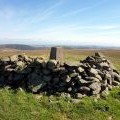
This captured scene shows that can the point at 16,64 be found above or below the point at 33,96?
above

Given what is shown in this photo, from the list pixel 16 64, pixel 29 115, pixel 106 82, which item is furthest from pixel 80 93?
A: pixel 16 64

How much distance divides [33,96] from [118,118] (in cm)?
565

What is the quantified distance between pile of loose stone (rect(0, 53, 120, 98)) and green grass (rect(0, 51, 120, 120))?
38.9 inches

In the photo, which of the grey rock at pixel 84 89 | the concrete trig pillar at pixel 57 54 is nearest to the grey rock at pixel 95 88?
the grey rock at pixel 84 89

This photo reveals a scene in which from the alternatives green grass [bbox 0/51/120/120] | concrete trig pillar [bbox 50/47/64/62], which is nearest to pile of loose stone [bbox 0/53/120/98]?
green grass [bbox 0/51/120/120]

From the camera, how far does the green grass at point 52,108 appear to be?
49.8 feet

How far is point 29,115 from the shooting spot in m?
15.1

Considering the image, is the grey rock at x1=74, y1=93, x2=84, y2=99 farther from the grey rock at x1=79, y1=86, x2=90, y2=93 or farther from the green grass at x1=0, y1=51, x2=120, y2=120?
the grey rock at x1=79, y1=86, x2=90, y2=93

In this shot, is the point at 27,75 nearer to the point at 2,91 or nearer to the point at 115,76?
the point at 2,91

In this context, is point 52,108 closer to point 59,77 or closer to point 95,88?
point 59,77

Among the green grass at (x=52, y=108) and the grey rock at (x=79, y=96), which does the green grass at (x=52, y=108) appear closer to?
the green grass at (x=52, y=108)

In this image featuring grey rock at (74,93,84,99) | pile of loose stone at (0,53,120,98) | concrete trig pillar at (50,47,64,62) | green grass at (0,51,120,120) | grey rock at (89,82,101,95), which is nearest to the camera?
green grass at (0,51,120,120)

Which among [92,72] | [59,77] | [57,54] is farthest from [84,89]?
[57,54]

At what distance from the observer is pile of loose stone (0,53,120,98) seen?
1845 cm
